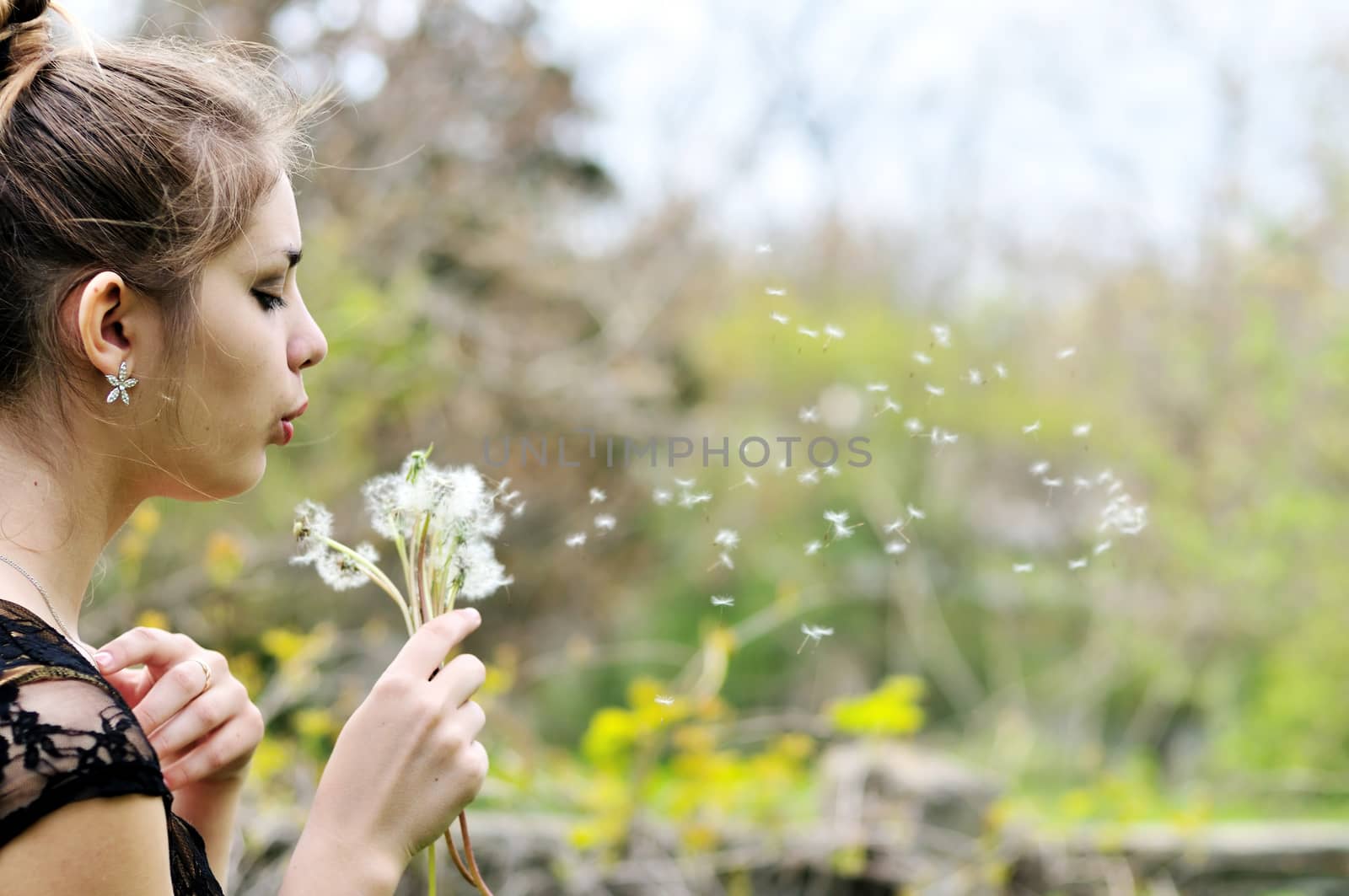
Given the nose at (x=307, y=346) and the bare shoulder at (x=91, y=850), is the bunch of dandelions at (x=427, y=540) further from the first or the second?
the bare shoulder at (x=91, y=850)

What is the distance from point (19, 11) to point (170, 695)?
662 millimetres

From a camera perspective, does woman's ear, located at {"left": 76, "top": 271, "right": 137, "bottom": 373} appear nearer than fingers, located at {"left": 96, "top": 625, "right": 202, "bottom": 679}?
Yes

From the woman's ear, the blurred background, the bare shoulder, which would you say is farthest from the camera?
the blurred background

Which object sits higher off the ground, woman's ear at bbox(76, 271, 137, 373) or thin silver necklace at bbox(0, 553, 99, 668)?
woman's ear at bbox(76, 271, 137, 373)

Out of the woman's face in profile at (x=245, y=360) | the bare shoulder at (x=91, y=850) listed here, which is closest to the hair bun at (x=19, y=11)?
the woman's face in profile at (x=245, y=360)

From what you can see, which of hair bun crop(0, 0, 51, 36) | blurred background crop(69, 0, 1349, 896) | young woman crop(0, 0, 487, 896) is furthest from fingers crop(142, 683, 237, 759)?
blurred background crop(69, 0, 1349, 896)

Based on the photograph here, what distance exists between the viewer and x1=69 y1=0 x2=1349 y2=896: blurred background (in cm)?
333

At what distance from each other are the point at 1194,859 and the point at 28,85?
4021 millimetres

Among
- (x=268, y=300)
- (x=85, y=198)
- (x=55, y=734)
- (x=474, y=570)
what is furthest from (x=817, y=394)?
(x=55, y=734)

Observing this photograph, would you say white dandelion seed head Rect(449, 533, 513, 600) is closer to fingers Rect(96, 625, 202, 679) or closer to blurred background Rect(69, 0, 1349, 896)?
fingers Rect(96, 625, 202, 679)

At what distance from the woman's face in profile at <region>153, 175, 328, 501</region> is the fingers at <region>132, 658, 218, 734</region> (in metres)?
0.18

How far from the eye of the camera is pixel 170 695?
1.07m

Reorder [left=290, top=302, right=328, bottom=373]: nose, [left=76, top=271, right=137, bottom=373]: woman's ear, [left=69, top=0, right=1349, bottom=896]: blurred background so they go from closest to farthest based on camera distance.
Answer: [left=76, top=271, right=137, bottom=373]: woman's ear < [left=290, top=302, right=328, bottom=373]: nose < [left=69, top=0, right=1349, bottom=896]: blurred background

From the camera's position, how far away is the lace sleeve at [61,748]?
0.74 metres
